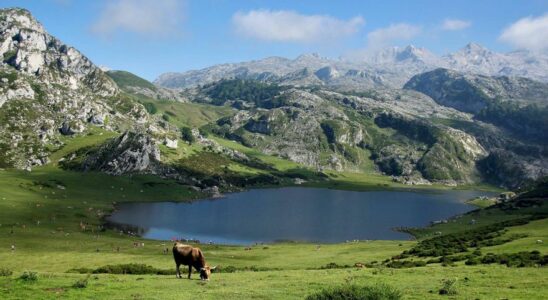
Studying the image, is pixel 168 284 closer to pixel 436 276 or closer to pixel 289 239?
pixel 436 276

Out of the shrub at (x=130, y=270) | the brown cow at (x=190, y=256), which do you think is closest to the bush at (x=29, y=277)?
the brown cow at (x=190, y=256)

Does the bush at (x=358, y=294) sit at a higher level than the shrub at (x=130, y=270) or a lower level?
higher

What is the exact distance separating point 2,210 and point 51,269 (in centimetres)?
9653

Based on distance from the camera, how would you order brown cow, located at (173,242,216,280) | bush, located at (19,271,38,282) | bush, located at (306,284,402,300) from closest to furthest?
bush, located at (306,284,402,300) → bush, located at (19,271,38,282) → brown cow, located at (173,242,216,280)

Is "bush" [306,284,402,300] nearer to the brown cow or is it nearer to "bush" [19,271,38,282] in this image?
the brown cow

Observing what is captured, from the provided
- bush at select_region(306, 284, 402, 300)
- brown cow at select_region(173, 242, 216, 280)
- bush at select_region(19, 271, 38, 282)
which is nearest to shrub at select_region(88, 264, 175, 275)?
brown cow at select_region(173, 242, 216, 280)

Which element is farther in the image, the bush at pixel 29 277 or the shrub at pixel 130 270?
the shrub at pixel 130 270

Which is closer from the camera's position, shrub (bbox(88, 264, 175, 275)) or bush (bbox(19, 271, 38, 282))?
bush (bbox(19, 271, 38, 282))

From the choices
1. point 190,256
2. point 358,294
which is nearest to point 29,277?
point 190,256

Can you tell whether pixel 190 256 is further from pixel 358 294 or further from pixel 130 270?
pixel 358 294

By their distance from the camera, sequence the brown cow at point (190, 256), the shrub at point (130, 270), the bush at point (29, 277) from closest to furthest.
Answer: the bush at point (29, 277) → the brown cow at point (190, 256) → the shrub at point (130, 270)

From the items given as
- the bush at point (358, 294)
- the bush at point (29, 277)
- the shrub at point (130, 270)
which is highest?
the bush at point (358, 294)

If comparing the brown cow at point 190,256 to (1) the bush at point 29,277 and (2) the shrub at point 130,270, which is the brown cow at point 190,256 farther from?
(2) the shrub at point 130,270

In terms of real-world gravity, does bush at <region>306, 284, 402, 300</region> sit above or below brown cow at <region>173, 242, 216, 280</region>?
above
